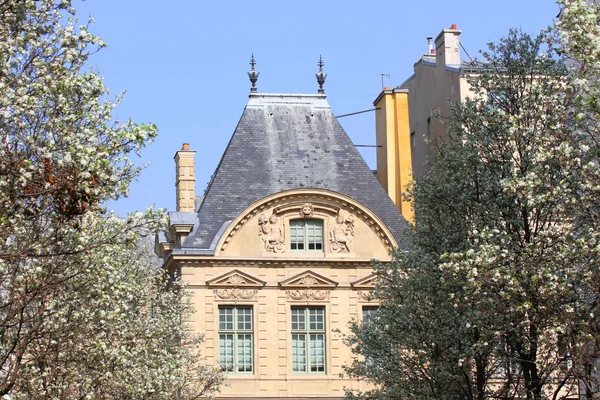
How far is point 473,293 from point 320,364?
21771 mm

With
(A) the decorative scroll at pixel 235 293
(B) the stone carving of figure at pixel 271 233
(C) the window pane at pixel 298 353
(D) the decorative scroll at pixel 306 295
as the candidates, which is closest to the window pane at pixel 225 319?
(A) the decorative scroll at pixel 235 293

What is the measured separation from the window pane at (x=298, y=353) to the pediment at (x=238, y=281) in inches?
81.3

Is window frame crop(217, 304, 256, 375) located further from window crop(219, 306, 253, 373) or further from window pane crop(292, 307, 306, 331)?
window pane crop(292, 307, 306, 331)

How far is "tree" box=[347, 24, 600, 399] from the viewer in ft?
54.6

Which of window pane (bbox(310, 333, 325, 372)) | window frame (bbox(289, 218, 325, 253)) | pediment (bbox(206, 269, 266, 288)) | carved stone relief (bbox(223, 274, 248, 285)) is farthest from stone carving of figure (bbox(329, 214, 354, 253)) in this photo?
carved stone relief (bbox(223, 274, 248, 285))

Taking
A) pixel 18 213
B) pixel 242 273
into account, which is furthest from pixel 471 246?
pixel 242 273

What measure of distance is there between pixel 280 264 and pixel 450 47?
9.09 m

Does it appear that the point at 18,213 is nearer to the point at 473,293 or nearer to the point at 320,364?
the point at 473,293

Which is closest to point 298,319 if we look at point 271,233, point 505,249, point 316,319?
point 316,319

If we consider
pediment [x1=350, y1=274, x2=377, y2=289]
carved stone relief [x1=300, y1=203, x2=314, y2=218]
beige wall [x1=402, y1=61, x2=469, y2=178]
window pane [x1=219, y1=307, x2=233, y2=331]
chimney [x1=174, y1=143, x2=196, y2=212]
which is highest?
beige wall [x1=402, y1=61, x2=469, y2=178]

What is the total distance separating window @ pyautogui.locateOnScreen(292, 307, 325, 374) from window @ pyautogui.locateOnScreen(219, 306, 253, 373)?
1431 mm

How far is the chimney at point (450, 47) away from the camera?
41.2 metres

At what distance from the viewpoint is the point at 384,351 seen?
84.2ft

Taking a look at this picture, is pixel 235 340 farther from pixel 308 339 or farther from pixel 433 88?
pixel 433 88
